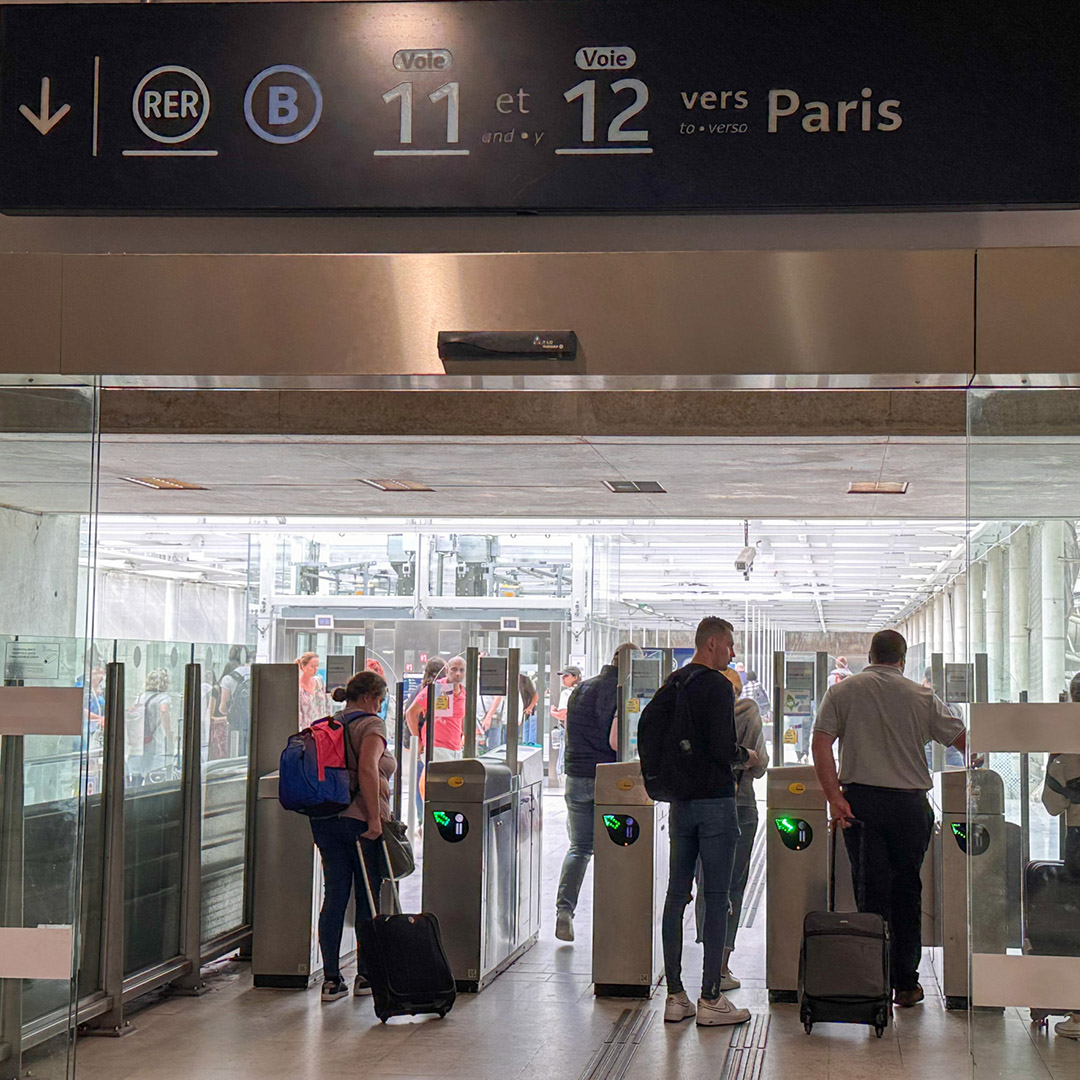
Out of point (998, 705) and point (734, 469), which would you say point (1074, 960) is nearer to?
point (998, 705)

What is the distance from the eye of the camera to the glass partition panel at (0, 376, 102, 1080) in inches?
109

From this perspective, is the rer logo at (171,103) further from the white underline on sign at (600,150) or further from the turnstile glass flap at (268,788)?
the turnstile glass flap at (268,788)

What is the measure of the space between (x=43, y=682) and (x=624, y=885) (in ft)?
13.4

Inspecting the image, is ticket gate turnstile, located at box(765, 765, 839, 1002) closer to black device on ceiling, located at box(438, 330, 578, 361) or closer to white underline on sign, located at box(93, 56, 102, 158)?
black device on ceiling, located at box(438, 330, 578, 361)

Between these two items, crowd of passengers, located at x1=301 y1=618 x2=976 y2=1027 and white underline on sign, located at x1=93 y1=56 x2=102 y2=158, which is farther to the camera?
crowd of passengers, located at x1=301 y1=618 x2=976 y2=1027

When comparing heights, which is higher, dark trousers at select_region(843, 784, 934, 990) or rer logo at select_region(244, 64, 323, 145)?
rer logo at select_region(244, 64, 323, 145)

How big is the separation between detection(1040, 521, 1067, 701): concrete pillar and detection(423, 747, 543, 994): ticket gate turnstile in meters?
4.24

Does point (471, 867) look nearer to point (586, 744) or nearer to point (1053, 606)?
point (586, 744)

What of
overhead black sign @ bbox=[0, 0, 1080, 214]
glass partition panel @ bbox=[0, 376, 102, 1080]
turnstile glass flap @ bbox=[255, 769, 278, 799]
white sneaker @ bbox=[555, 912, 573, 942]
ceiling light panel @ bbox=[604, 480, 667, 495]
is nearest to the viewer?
overhead black sign @ bbox=[0, 0, 1080, 214]

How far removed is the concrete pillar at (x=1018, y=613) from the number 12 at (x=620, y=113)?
1.07 metres

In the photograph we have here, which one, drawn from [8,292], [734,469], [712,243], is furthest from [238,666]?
[712,243]

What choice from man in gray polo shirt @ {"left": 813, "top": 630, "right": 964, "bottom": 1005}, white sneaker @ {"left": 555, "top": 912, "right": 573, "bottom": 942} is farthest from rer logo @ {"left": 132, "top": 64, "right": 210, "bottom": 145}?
white sneaker @ {"left": 555, "top": 912, "right": 573, "bottom": 942}

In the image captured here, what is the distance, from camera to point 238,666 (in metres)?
7.23

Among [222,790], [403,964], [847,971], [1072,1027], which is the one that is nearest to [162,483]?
[222,790]
